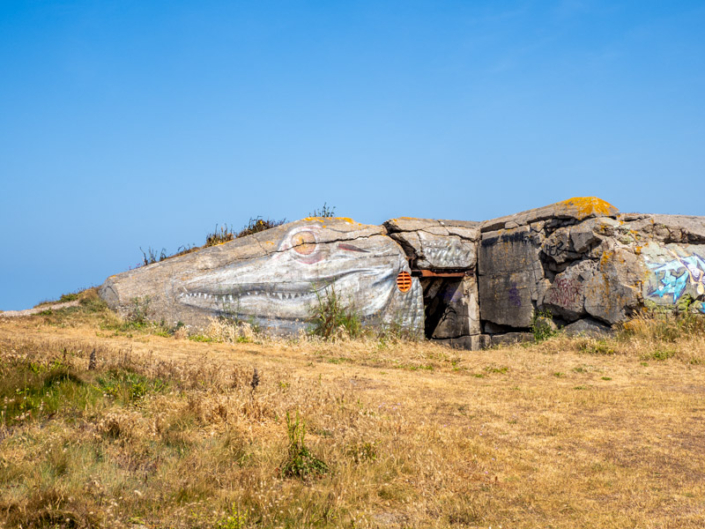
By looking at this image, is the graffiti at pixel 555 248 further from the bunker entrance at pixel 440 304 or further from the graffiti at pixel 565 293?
the bunker entrance at pixel 440 304

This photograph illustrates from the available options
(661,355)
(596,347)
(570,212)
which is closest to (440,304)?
(570,212)

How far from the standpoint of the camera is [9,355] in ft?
18.9

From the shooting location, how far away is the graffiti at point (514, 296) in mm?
11422

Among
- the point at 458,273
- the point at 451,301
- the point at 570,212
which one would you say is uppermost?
the point at 570,212

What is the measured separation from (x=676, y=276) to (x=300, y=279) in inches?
259

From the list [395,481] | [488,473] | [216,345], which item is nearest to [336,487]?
[395,481]

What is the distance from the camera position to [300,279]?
11.2m

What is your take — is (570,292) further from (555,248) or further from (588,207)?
(588,207)

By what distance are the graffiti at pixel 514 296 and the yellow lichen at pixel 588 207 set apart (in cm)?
175

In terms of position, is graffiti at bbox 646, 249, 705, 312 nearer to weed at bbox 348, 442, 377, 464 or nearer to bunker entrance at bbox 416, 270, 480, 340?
bunker entrance at bbox 416, 270, 480, 340

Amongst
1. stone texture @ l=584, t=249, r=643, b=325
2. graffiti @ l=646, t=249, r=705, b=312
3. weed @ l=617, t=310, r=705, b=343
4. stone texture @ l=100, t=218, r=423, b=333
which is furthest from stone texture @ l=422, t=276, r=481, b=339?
graffiti @ l=646, t=249, r=705, b=312

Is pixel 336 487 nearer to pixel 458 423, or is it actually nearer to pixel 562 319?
pixel 458 423

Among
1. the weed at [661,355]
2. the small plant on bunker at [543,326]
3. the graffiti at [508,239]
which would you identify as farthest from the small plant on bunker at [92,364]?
the graffiti at [508,239]

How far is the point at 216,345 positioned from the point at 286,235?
297cm
